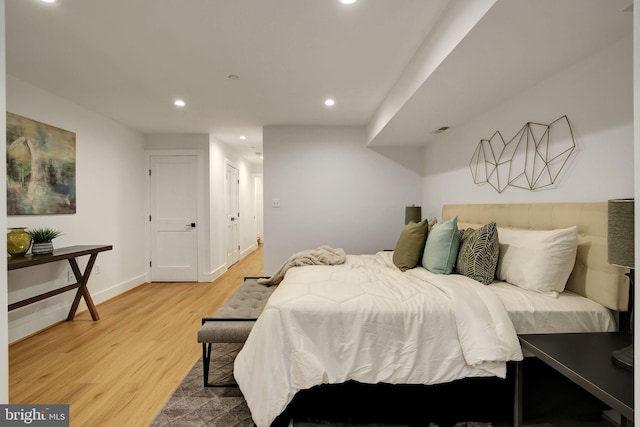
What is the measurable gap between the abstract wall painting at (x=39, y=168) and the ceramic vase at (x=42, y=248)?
0.34m

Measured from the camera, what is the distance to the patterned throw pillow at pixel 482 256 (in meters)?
1.87

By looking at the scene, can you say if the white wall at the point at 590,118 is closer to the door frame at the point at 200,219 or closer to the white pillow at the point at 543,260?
the white pillow at the point at 543,260

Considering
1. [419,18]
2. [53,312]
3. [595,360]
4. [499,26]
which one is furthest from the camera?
[53,312]

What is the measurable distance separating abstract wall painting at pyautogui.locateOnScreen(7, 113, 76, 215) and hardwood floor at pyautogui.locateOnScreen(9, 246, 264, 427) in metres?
1.20

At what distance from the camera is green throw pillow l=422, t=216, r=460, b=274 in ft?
6.88

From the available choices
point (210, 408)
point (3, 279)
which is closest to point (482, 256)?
point (210, 408)

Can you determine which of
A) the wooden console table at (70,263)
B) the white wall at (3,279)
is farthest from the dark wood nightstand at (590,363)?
the wooden console table at (70,263)

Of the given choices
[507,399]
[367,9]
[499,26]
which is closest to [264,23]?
[367,9]

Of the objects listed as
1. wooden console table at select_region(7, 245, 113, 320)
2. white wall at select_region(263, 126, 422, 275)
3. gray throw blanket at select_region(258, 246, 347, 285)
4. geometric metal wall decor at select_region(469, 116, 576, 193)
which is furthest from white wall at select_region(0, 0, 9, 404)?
white wall at select_region(263, 126, 422, 275)

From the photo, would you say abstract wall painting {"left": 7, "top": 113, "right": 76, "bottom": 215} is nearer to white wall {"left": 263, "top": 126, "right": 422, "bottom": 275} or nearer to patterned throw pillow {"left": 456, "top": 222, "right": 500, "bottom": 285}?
white wall {"left": 263, "top": 126, "right": 422, "bottom": 275}

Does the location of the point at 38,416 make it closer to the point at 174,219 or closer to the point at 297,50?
the point at 297,50

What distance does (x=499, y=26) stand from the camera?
1345 millimetres

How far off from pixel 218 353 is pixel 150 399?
601mm

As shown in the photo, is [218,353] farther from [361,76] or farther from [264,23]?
[361,76]
